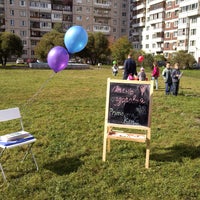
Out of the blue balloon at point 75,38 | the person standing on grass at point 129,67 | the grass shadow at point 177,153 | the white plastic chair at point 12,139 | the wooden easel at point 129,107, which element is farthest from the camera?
the person standing on grass at point 129,67

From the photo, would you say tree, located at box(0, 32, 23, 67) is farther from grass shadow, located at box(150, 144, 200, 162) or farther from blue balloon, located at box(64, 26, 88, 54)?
A: grass shadow, located at box(150, 144, 200, 162)

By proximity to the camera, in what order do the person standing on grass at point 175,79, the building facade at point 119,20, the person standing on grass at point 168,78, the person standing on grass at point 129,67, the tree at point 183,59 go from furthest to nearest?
the building facade at point 119,20
the tree at point 183,59
the person standing on grass at point 168,78
the person standing on grass at point 175,79
the person standing on grass at point 129,67

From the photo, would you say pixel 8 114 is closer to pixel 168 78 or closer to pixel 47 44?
pixel 168 78

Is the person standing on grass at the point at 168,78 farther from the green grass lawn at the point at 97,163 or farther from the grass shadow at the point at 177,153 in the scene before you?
the grass shadow at the point at 177,153

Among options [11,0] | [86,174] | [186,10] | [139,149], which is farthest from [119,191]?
[11,0]

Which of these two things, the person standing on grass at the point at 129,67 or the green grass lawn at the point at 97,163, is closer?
the green grass lawn at the point at 97,163

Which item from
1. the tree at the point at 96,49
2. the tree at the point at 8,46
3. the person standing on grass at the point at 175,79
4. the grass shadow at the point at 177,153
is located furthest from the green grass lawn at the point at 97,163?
the tree at the point at 96,49

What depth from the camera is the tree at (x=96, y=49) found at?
4981 cm

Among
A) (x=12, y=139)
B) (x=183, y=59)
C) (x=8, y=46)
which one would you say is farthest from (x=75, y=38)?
(x=183, y=59)

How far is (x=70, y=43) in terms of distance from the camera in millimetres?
5680

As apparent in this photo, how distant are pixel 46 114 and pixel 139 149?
3875 millimetres

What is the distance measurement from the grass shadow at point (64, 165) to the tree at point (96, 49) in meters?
45.1

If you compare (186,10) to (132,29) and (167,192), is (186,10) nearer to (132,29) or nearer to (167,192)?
(132,29)

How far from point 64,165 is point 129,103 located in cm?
175
